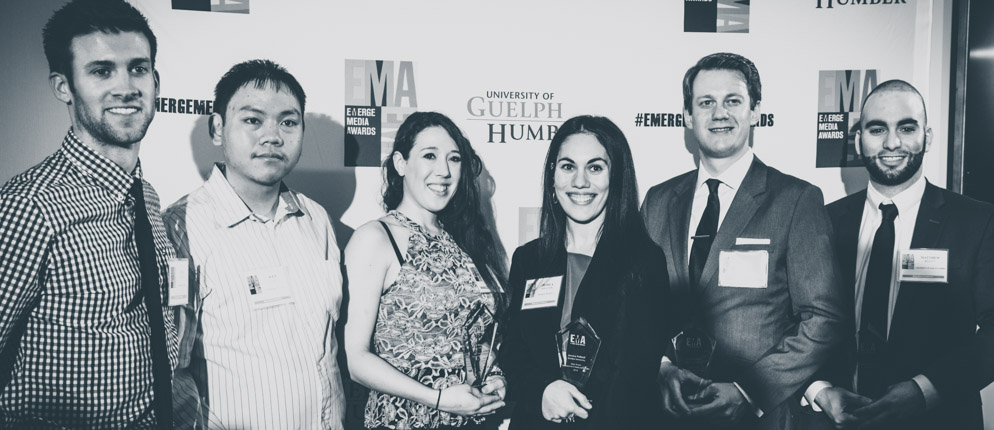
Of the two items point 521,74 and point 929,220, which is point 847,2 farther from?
point 521,74

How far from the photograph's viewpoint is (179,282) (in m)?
1.90

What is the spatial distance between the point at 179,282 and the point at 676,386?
63.7 inches

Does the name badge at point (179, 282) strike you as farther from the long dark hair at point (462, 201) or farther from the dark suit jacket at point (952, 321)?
the dark suit jacket at point (952, 321)

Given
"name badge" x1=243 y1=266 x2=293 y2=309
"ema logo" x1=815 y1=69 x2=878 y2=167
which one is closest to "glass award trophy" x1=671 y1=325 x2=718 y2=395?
"name badge" x1=243 y1=266 x2=293 y2=309

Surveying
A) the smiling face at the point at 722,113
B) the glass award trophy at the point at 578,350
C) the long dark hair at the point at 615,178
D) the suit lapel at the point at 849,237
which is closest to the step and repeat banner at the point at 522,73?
the suit lapel at the point at 849,237

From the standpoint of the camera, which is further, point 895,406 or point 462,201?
point 462,201

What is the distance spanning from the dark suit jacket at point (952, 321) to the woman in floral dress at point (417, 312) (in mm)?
1319

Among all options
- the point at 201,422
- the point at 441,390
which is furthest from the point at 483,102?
the point at 201,422

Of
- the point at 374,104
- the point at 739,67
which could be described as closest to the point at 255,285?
the point at 374,104

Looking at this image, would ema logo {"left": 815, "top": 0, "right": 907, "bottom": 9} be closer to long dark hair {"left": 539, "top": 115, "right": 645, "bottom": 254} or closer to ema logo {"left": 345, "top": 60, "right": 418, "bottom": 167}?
long dark hair {"left": 539, "top": 115, "right": 645, "bottom": 254}

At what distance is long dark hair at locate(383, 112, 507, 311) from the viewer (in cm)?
237

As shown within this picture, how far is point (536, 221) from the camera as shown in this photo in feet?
10.7

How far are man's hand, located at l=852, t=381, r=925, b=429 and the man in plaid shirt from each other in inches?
86.0

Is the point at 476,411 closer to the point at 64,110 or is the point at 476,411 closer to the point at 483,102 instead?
the point at 483,102
